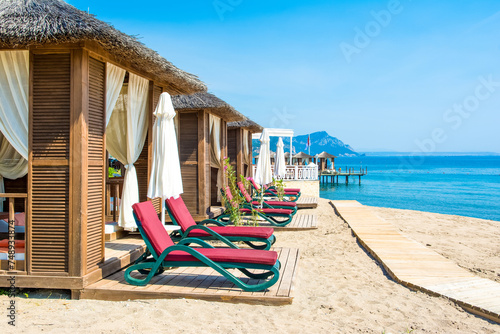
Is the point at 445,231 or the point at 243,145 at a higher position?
the point at 243,145

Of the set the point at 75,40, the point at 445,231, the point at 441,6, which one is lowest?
the point at 445,231

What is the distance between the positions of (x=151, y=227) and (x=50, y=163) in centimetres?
115

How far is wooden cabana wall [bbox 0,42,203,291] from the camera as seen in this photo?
371 cm

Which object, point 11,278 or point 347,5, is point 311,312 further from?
point 347,5

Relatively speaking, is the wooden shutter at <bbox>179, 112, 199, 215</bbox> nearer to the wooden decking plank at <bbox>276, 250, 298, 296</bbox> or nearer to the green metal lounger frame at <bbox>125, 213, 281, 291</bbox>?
the wooden decking plank at <bbox>276, 250, 298, 296</bbox>

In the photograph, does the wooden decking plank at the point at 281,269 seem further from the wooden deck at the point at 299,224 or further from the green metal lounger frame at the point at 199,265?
the wooden deck at the point at 299,224

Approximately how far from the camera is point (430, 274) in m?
4.72

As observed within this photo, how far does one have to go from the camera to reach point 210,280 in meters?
4.14

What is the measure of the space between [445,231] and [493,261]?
3135 mm

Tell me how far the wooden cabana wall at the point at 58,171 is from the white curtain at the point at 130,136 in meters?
1.39

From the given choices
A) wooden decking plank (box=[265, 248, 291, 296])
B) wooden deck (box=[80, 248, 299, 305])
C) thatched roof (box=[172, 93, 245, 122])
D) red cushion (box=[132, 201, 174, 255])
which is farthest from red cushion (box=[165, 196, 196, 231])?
thatched roof (box=[172, 93, 245, 122])

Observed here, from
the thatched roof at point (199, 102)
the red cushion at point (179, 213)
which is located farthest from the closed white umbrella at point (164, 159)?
the thatched roof at point (199, 102)

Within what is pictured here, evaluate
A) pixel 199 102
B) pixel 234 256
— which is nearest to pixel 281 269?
pixel 234 256

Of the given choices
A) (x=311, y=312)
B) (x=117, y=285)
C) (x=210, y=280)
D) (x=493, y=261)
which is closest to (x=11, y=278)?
(x=117, y=285)
